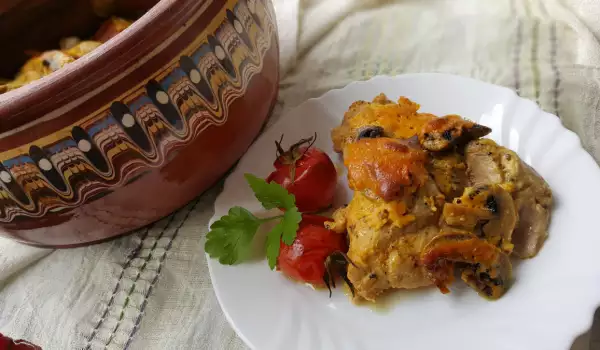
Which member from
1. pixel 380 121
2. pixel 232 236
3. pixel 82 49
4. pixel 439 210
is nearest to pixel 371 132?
pixel 380 121

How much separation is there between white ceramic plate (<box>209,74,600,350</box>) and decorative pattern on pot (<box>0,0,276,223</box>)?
184 mm

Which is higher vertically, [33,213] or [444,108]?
[33,213]

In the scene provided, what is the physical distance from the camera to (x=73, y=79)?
2.28 ft

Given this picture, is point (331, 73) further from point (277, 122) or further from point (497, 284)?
point (497, 284)

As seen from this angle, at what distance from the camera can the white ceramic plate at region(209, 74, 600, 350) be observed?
72 cm

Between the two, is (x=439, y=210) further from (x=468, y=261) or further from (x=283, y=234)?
(x=283, y=234)

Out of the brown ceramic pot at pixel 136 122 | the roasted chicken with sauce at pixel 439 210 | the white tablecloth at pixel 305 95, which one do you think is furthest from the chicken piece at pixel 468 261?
the brown ceramic pot at pixel 136 122

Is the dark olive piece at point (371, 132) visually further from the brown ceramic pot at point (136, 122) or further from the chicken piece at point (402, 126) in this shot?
the brown ceramic pot at point (136, 122)

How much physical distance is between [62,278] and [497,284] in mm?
727

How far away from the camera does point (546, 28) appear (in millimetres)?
1206

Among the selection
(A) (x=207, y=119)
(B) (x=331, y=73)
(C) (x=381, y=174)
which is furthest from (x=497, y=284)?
(B) (x=331, y=73)

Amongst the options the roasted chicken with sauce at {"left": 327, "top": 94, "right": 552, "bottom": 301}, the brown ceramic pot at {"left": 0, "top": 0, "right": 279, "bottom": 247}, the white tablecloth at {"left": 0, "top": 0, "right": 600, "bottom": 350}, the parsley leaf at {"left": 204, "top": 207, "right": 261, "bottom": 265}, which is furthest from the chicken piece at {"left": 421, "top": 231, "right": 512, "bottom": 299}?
the brown ceramic pot at {"left": 0, "top": 0, "right": 279, "bottom": 247}

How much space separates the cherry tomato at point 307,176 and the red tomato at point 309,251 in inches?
2.3

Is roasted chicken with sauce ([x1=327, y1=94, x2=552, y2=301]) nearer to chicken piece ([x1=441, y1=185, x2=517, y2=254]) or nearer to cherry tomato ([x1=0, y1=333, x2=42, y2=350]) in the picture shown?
chicken piece ([x1=441, y1=185, x2=517, y2=254])
